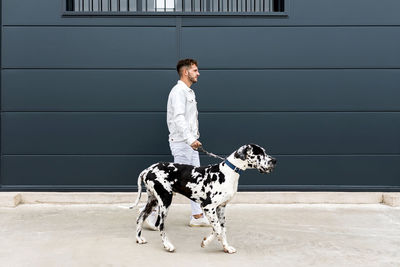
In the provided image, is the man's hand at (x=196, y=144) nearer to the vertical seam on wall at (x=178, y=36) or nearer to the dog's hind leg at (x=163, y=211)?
the dog's hind leg at (x=163, y=211)

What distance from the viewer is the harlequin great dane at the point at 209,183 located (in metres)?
4.41

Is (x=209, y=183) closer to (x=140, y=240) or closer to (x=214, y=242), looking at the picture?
(x=214, y=242)

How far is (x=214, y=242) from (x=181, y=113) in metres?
1.51

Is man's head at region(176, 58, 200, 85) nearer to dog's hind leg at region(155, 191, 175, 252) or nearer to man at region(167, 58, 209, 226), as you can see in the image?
man at region(167, 58, 209, 226)

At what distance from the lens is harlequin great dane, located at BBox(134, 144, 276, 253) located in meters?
4.41

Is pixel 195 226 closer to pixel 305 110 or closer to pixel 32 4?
pixel 305 110

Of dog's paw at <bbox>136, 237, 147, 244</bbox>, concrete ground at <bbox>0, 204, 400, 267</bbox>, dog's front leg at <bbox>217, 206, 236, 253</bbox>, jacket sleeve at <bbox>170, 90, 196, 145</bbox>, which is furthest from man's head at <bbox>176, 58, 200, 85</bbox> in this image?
dog's paw at <bbox>136, 237, 147, 244</bbox>

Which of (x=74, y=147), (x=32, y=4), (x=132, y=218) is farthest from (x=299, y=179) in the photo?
(x=32, y=4)

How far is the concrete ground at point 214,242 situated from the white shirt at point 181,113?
1.18 meters

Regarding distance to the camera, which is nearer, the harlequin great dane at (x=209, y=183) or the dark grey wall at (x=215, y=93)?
the harlequin great dane at (x=209, y=183)

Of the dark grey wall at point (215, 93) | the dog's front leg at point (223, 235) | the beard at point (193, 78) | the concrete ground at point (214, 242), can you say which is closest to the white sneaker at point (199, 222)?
the concrete ground at point (214, 242)

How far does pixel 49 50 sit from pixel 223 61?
107 inches

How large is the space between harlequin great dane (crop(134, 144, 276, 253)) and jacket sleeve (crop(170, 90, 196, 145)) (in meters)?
0.48

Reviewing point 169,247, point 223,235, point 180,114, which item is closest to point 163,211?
point 169,247
